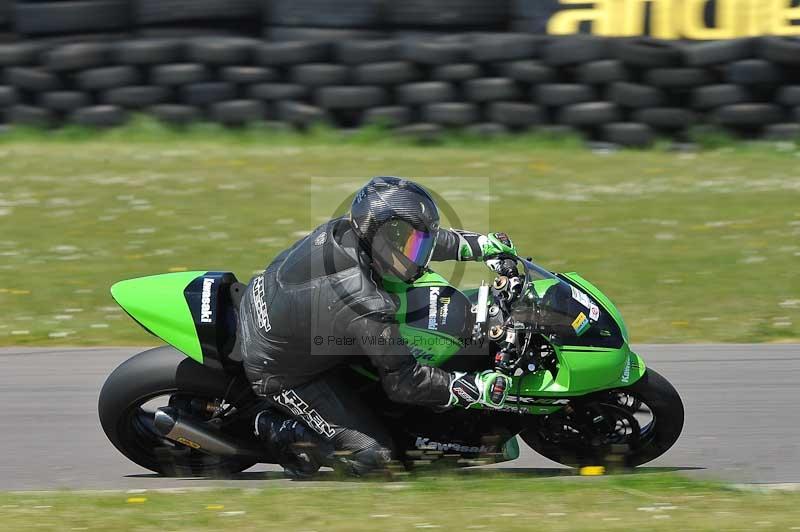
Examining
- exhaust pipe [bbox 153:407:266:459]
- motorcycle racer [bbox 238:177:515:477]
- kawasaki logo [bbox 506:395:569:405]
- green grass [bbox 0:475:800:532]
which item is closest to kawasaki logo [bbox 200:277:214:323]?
motorcycle racer [bbox 238:177:515:477]

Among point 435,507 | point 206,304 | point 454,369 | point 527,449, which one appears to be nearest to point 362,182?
point 527,449

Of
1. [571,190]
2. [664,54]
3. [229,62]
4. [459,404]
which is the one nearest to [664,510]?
[459,404]

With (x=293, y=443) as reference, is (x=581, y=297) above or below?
above

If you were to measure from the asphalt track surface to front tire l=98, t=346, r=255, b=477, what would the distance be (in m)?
0.09

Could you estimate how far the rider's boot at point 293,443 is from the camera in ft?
15.3

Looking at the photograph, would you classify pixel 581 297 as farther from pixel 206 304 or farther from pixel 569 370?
pixel 206 304

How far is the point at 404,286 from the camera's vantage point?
4555mm

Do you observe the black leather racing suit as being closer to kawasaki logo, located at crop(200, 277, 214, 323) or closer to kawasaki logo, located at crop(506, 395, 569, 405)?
kawasaki logo, located at crop(200, 277, 214, 323)

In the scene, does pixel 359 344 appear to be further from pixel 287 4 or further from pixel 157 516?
pixel 287 4

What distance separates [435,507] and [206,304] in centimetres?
135

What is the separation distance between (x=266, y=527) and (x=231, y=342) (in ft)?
3.31

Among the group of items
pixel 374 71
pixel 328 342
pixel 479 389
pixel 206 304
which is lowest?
pixel 479 389

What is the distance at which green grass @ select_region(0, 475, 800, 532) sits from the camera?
385 centimetres

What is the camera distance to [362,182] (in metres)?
9.95
